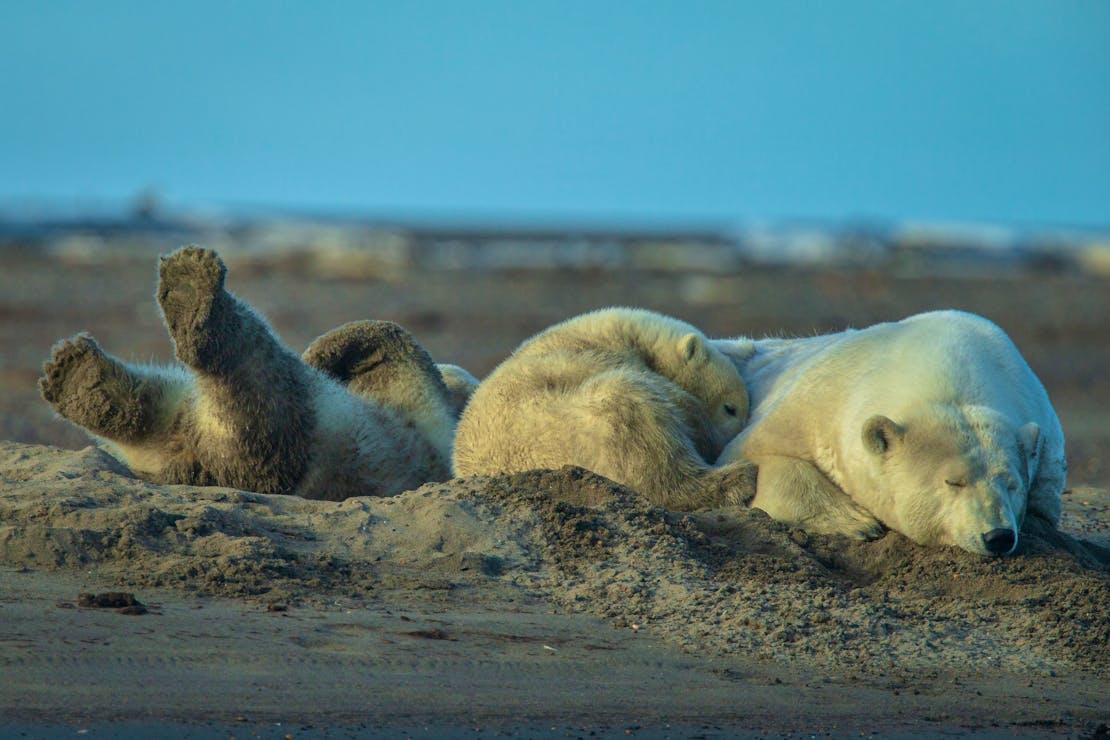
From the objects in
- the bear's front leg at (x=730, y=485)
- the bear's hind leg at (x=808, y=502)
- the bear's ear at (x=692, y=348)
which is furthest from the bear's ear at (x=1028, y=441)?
the bear's ear at (x=692, y=348)

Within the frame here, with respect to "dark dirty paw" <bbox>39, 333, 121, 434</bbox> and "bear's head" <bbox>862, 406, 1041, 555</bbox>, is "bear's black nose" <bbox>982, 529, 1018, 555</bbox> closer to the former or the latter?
"bear's head" <bbox>862, 406, 1041, 555</bbox>

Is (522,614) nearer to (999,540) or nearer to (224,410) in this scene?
(999,540)

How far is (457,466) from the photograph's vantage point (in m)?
7.04

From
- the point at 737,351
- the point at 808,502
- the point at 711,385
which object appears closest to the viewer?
the point at 808,502

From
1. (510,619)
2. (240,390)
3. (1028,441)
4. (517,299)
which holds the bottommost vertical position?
(517,299)

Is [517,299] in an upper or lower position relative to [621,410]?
lower

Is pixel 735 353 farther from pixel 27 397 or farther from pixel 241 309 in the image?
pixel 27 397

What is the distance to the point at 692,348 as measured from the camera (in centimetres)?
721

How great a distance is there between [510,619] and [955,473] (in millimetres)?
1875

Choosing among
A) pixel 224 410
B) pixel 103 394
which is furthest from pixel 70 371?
pixel 224 410

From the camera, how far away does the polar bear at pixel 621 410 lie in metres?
6.49

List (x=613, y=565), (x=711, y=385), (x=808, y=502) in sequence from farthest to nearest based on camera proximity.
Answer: (x=711, y=385) < (x=808, y=502) < (x=613, y=565)

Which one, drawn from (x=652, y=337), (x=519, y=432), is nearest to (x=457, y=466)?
(x=519, y=432)

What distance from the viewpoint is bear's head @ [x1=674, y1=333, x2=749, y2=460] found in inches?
282
